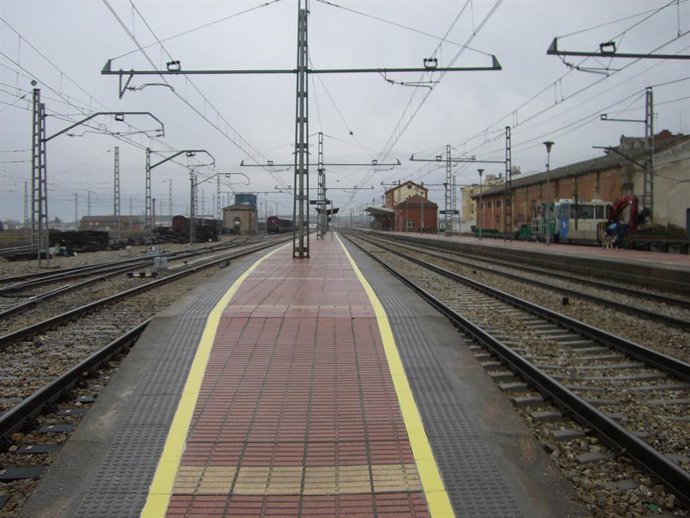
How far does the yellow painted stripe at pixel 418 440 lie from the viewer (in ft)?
11.3

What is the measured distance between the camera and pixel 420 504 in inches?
135

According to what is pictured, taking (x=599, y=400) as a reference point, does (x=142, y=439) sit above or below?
above

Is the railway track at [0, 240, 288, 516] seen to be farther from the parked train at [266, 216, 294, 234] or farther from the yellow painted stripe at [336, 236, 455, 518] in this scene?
the parked train at [266, 216, 294, 234]

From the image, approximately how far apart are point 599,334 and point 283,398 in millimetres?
5698

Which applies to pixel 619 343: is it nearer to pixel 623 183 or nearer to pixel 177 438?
pixel 177 438

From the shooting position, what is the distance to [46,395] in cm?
532

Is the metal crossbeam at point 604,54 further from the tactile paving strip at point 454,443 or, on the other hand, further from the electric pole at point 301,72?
the tactile paving strip at point 454,443

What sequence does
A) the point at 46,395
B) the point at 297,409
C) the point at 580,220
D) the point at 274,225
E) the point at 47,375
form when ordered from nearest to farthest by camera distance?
the point at 297,409, the point at 46,395, the point at 47,375, the point at 580,220, the point at 274,225

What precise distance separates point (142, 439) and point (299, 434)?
3.74 feet

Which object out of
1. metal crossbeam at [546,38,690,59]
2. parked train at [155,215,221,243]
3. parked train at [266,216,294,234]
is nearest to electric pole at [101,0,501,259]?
metal crossbeam at [546,38,690,59]

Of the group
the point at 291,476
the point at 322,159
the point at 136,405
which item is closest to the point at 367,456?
the point at 291,476

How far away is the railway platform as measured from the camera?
349cm

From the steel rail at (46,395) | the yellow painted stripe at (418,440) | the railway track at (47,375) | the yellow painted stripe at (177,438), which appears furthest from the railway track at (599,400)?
the steel rail at (46,395)

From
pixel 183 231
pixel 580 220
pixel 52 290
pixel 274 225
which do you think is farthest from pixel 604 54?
pixel 274 225
